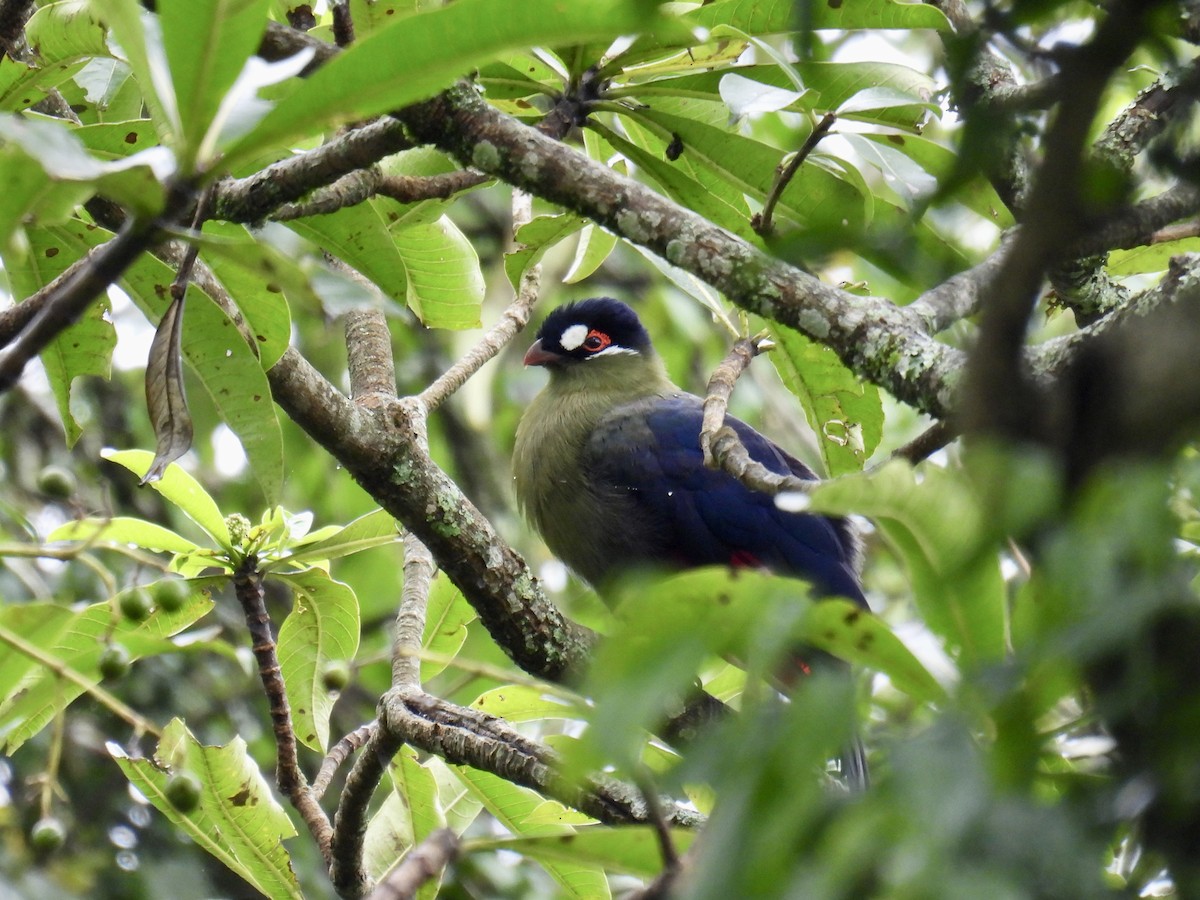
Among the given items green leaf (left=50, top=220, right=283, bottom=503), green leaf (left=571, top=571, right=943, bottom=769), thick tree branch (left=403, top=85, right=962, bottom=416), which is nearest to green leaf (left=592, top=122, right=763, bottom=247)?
thick tree branch (left=403, top=85, right=962, bottom=416)

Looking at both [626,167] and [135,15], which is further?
[626,167]

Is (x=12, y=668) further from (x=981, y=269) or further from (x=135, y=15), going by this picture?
(x=981, y=269)

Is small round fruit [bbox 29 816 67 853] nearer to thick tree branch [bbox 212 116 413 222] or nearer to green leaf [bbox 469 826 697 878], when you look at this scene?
green leaf [bbox 469 826 697 878]

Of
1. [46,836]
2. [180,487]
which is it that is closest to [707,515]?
[180,487]

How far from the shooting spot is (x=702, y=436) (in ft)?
7.97

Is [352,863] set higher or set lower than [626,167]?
lower

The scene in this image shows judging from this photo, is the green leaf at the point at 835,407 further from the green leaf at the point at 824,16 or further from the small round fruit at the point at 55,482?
the small round fruit at the point at 55,482

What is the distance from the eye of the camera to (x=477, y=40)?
150 centimetres

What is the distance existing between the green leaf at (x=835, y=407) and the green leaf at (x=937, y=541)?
1.76m

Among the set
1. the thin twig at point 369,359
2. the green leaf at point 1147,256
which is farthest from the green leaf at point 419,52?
the green leaf at point 1147,256

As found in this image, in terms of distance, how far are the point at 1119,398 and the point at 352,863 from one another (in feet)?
7.51

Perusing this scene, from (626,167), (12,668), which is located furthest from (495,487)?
(12,668)

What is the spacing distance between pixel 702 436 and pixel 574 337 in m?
2.39

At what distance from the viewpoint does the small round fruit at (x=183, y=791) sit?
172cm
